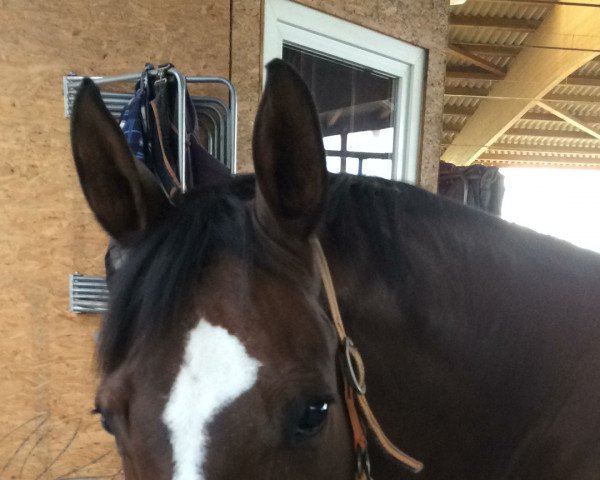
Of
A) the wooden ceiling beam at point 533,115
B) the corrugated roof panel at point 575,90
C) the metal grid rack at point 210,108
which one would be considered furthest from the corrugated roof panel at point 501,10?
the metal grid rack at point 210,108

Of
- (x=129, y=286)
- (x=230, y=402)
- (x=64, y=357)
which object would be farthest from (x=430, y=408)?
(x=64, y=357)

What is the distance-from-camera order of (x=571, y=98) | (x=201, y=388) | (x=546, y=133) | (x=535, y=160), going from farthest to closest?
(x=535, y=160)
(x=546, y=133)
(x=571, y=98)
(x=201, y=388)

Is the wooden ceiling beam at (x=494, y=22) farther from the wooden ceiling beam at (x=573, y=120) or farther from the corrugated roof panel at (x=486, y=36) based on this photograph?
the wooden ceiling beam at (x=573, y=120)

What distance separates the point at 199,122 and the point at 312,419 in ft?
5.70

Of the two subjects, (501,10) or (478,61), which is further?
(478,61)

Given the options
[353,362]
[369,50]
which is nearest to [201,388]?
[353,362]

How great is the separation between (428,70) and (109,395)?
8.13 feet

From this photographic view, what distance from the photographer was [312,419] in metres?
0.81

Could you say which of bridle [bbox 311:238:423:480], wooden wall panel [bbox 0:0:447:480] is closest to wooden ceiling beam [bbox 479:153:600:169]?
wooden wall panel [bbox 0:0:447:480]

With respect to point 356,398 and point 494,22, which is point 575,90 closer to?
point 494,22

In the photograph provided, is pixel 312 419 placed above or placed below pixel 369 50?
below

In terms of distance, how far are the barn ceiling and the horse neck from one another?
5.19 meters

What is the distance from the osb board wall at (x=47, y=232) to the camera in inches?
89.8

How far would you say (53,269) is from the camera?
7.62 ft
